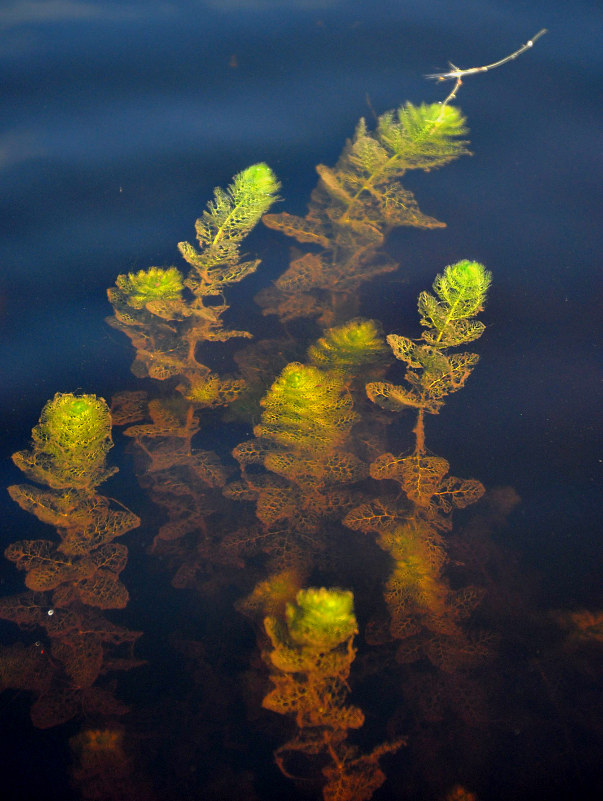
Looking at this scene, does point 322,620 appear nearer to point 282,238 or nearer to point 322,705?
point 322,705

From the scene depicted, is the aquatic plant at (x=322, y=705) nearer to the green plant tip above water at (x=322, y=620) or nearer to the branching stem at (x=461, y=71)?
the green plant tip above water at (x=322, y=620)

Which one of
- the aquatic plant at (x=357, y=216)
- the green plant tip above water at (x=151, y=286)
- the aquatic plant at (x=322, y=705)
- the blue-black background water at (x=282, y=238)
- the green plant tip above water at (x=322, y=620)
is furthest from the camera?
the aquatic plant at (x=357, y=216)

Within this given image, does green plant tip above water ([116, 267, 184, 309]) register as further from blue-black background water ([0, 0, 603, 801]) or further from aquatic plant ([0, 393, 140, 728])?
aquatic plant ([0, 393, 140, 728])

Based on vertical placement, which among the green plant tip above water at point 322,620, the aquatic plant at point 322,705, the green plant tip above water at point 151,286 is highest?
the green plant tip above water at point 151,286

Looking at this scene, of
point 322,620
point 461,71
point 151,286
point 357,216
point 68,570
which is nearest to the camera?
point 322,620

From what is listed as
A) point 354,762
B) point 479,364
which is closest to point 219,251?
point 479,364

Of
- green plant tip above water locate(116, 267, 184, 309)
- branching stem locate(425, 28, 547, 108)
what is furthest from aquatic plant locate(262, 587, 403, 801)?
branching stem locate(425, 28, 547, 108)

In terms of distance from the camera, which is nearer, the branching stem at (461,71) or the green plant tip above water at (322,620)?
the green plant tip above water at (322,620)

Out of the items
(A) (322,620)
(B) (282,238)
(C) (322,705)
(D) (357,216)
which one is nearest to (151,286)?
(B) (282,238)

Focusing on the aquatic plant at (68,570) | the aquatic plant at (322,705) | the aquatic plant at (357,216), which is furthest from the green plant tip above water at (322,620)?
the aquatic plant at (357,216)
